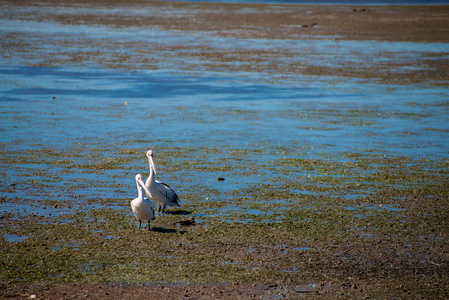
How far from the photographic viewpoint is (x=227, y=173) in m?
12.2

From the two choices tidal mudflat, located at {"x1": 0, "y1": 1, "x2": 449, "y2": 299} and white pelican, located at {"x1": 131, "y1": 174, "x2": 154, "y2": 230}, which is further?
white pelican, located at {"x1": 131, "y1": 174, "x2": 154, "y2": 230}

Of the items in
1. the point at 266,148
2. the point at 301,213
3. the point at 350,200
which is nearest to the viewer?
the point at 301,213

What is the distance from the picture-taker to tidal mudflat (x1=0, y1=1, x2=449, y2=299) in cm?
766

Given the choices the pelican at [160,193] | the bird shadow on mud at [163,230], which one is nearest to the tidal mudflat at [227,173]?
the bird shadow on mud at [163,230]

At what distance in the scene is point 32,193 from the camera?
10.6m

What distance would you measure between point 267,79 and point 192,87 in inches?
141

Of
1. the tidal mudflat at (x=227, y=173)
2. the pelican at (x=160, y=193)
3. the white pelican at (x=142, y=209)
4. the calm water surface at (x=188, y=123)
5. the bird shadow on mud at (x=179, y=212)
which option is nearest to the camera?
the tidal mudflat at (x=227, y=173)

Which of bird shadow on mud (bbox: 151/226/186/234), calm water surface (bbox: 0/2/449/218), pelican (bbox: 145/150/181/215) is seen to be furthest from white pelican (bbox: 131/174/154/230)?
calm water surface (bbox: 0/2/449/218)

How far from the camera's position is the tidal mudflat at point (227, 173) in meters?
7.66

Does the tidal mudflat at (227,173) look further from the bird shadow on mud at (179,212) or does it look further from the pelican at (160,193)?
the pelican at (160,193)

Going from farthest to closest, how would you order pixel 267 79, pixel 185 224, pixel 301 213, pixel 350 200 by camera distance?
pixel 267 79 < pixel 350 200 < pixel 301 213 < pixel 185 224

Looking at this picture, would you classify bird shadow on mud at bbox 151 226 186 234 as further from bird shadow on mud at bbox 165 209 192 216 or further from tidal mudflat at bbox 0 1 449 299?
bird shadow on mud at bbox 165 209 192 216

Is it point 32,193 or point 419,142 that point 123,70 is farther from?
point 32,193

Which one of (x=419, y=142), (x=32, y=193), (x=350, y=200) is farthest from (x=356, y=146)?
(x=32, y=193)
